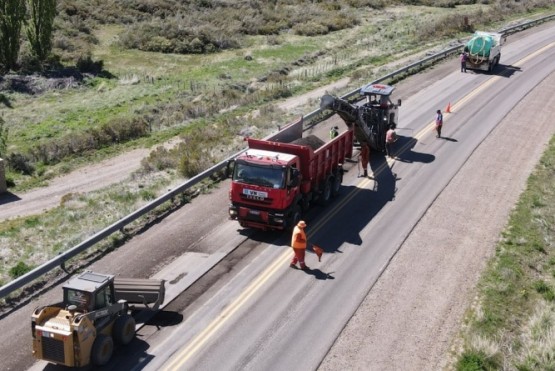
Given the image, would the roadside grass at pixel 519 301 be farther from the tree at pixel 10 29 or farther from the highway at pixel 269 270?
the tree at pixel 10 29

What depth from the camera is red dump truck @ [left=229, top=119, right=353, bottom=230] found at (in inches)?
790

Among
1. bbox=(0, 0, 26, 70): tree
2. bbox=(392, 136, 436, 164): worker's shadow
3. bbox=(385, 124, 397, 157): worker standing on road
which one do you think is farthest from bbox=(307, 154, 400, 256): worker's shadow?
bbox=(0, 0, 26, 70): tree

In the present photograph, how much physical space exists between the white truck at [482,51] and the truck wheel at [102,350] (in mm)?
36718

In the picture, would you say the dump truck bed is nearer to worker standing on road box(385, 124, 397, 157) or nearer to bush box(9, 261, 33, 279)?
bush box(9, 261, 33, 279)

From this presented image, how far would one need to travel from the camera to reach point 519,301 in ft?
56.0

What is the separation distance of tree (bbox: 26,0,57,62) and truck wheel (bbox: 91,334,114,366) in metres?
49.1

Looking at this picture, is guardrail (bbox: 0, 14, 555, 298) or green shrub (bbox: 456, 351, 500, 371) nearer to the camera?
green shrub (bbox: 456, 351, 500, 371)

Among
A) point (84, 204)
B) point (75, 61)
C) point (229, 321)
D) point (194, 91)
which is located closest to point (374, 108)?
point (84, 204)

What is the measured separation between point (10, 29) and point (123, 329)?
47921 millimetres

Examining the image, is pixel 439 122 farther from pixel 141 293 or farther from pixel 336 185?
A: pixel 141 293

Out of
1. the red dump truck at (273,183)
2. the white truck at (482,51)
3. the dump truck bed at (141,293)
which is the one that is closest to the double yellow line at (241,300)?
the red dump truck at (273,183)

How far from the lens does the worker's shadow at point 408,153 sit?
28.3m

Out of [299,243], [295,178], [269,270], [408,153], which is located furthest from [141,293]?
[408,153]

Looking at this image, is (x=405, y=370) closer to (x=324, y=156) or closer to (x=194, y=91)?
(x=324, y=156)
